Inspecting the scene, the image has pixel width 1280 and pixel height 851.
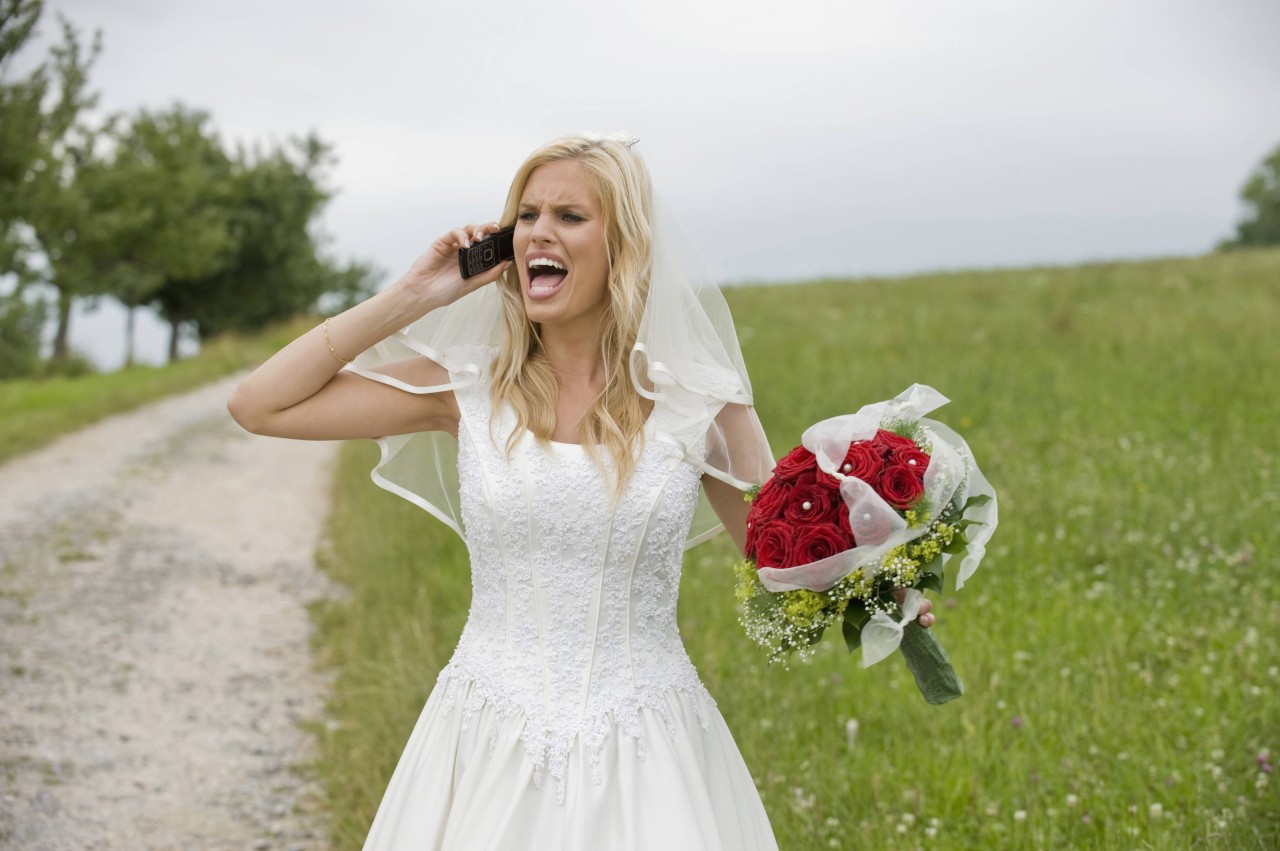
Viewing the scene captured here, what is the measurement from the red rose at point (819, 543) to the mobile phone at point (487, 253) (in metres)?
1.27

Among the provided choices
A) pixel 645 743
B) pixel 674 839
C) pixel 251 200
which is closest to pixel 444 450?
pixel 645 743

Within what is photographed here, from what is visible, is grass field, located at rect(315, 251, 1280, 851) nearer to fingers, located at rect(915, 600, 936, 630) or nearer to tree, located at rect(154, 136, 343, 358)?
fingers, located at rect(915, 600, 936, 630)

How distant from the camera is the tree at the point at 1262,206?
73250 millimetres

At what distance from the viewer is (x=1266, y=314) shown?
1503 centimetres

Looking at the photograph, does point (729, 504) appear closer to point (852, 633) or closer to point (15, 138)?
point (852, 633)

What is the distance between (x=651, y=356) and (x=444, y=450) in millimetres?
896

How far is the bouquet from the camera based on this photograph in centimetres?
277

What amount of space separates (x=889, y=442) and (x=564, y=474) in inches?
34.2

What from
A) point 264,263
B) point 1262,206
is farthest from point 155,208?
point 1262,206

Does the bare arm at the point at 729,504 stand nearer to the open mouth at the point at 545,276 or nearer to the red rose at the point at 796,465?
the red rose at the point at 796,465

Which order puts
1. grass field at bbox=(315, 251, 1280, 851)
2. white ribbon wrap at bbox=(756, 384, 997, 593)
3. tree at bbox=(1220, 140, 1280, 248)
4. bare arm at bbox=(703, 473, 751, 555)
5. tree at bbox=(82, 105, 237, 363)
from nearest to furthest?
white ribbon wrap at bbox=(756, 384, 997, 593) → bare arm at bbox=(703, 473, 751, 555) → grass field at bbox=(315, 251, 1280, 851) → tree at bbox=(82, 105, 237, 363) → tree at bbox=(1220, 140, 1280, 248)

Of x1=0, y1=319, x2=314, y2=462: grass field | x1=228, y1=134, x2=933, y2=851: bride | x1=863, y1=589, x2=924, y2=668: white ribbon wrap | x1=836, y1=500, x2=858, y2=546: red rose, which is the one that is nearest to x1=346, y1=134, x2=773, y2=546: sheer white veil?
x1=228, y1=134, x2=933, y2=851: bride

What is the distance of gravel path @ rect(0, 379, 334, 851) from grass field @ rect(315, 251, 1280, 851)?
1.34 ft

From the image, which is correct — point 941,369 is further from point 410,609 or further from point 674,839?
point 674,839
